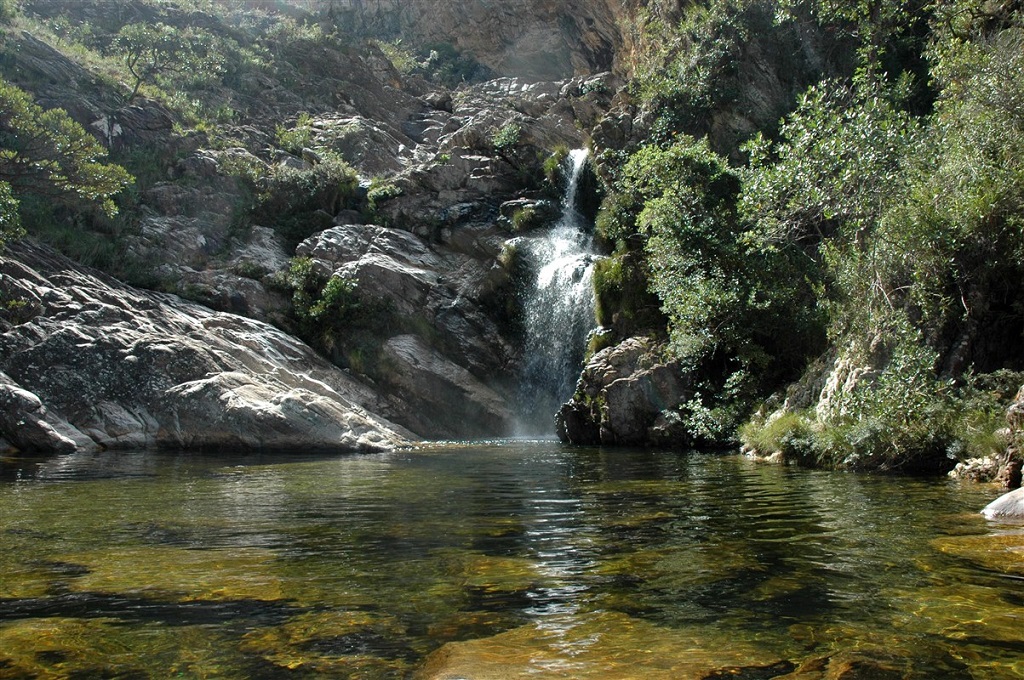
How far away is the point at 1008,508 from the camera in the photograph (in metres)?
6.89

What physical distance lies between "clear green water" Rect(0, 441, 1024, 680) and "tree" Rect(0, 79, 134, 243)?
792 inches

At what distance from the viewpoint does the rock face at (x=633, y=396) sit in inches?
779

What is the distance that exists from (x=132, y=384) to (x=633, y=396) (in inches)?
550

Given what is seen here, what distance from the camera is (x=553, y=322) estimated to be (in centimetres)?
2888

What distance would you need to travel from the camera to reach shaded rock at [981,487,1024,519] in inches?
267

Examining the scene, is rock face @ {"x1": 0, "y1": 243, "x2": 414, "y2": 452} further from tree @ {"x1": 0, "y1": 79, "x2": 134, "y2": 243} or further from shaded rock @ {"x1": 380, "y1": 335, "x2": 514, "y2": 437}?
shaded rock @ {"x1": 380, "y1": 335, "x2": 514, "y2": 437}

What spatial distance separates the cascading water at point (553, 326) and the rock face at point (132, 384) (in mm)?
7154

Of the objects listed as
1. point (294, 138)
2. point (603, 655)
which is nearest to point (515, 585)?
point (603, 655)

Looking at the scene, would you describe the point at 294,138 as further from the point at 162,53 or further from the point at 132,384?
the point at 132,384

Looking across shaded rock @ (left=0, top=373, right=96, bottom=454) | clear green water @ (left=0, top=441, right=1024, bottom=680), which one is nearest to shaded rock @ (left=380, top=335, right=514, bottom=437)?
shaded rock @ (left=0, top=373, right=96, bottom=454)

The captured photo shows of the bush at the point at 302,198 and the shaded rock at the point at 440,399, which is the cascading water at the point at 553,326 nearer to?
the shaded rock at the point at 440,399

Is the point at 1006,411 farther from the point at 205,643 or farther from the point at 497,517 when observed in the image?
the point at 205,643

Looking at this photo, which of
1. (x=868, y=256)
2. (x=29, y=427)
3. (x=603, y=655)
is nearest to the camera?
(x=603, y=655)

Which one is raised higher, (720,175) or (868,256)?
(720,175)
